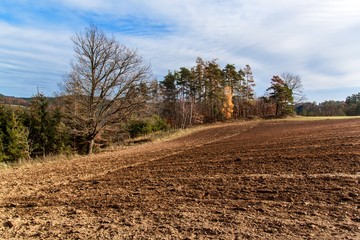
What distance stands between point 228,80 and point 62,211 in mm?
63859

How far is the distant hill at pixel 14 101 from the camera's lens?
27009 millimetres

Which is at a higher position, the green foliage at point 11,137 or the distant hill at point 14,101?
the distant hill at point 14,101

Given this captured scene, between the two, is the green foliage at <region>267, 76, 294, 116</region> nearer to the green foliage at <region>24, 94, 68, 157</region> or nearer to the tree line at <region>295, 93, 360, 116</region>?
the tree line at <region>295, 93, 360, 116</region>

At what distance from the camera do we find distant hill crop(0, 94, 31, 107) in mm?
27009

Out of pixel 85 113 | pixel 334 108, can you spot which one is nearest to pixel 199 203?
pixel 85 113

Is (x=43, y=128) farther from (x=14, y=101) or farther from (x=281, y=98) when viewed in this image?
(x=281, y=98)

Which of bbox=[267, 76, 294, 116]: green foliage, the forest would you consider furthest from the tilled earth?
bbox=[267, 76, 294, 116]: green foliage

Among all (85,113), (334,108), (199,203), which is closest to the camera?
(199,203)

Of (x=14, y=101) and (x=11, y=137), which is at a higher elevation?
(x=14, y=101)

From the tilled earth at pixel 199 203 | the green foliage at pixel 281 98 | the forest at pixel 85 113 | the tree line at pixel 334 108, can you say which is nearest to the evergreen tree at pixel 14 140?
the forest at pixel 85 113

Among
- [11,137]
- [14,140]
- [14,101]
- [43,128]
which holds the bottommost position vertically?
[14,140]

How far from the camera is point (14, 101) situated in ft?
92.7

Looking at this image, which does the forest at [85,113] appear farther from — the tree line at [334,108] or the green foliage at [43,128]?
the tree line at [334,108]

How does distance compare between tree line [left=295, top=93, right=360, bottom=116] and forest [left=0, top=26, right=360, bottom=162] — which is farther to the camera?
tree line [left=295, top=93, right=360, bottom=116]
